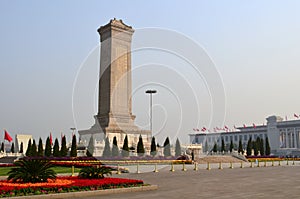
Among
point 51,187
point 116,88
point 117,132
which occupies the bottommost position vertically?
point 51,187

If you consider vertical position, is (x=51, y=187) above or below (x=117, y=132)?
below

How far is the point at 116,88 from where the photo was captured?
70750mm

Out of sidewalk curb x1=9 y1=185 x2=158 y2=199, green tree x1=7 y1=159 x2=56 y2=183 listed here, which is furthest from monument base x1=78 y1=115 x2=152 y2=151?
sidewalk curb x1=9 y1=185 x2=158 y2=199

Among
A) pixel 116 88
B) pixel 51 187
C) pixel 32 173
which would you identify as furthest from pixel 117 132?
pixel 51 187

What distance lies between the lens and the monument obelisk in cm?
6894

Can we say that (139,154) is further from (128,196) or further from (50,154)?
(128,196)

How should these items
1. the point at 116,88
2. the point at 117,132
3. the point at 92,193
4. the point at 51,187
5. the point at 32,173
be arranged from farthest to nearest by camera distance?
the point at 116,88, the point at 117,132, the point at 32,173, the point at 92,193, the point at 51,187

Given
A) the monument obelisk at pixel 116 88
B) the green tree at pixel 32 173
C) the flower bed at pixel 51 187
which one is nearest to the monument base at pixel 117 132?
the monument obelisk at pixel 116 88

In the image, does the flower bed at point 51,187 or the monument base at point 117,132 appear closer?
the flower bed at point 51,187

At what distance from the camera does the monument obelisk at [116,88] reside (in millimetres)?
68938

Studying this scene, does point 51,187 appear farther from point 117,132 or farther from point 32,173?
point 117,132

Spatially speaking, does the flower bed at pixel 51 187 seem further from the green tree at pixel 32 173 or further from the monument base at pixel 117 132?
the monument base at pixel 117 132

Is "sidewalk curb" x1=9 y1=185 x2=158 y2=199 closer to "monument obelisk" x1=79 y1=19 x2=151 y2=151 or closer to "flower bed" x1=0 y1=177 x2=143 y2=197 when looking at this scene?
"flower bed" x1=0 y1=177 x2=143 y2=197

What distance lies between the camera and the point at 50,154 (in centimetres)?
5481
